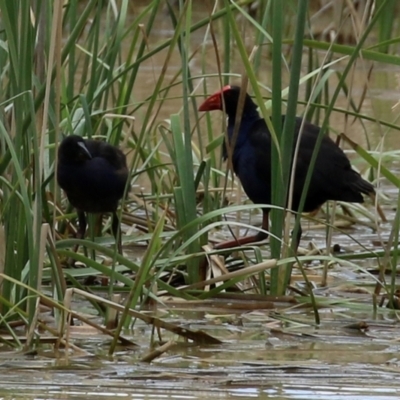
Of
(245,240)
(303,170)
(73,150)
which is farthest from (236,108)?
(73,150)

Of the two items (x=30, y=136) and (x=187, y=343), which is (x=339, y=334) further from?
(x=30, y=136)

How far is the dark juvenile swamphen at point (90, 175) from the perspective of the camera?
12.6 ft

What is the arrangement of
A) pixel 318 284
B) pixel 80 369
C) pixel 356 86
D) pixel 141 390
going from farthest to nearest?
pixel 356 86
pixel 318 284
pixel 80 369
pixel 141 390

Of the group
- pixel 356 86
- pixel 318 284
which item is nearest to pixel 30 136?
pixel 318 284

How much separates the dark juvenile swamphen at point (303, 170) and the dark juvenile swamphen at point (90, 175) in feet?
1.46

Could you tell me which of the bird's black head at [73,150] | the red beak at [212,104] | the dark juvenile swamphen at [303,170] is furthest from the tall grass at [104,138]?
the red beak at [212,104]

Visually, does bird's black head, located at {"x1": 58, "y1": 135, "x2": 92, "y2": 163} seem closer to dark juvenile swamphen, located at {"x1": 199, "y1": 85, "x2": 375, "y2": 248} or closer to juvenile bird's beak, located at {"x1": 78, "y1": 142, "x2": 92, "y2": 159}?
juvenile bird's beak, located at {"x1": 78, "y1": 142, "x2": 92, "y2": 159}

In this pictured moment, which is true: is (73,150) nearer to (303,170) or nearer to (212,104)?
(212,104)

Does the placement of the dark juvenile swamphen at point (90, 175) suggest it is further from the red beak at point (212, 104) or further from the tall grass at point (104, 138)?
the red beak at point (212, 104)

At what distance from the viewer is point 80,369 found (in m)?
2.35

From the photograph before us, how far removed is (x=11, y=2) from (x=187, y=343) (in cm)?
87

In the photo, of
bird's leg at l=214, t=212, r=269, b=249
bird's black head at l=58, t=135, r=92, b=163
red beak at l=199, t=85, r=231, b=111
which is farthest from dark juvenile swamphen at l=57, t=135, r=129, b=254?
red beak at l=199, t=85, r=231, b=111

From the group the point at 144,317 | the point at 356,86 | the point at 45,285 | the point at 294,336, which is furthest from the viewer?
the point at 356,86

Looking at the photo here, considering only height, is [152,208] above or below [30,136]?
below
